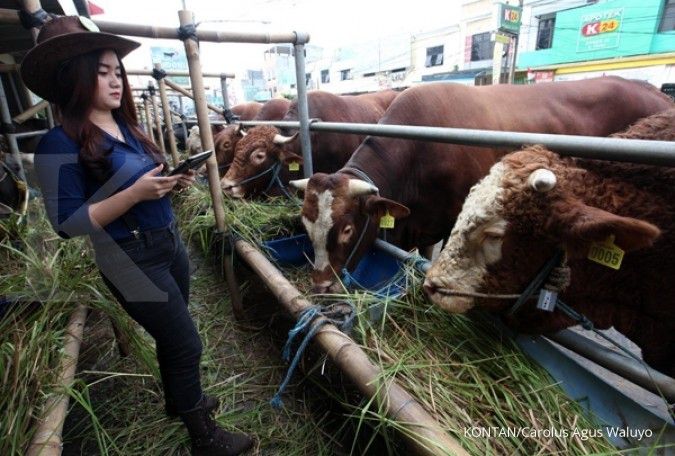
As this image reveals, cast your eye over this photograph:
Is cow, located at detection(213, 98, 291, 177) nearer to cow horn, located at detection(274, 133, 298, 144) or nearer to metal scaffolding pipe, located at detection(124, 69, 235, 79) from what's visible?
metal scaffolding pipe, located at detection(124, 69, 235, 79)

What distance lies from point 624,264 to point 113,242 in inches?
87.2

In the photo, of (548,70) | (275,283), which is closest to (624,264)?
(275,283)

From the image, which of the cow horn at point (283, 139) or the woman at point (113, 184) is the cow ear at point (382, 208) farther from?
the cow horn at point (283, 139)

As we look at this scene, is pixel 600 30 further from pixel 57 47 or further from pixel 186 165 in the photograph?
pixel 57 47

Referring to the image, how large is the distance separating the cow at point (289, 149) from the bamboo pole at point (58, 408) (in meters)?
2.93

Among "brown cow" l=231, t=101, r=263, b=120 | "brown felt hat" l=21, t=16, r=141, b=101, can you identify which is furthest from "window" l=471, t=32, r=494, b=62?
"brown felt hat" l=21, t=16, r=141, b=101

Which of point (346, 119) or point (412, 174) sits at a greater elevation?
point (346, 119)

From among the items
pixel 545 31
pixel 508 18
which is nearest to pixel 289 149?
pixel 508 18

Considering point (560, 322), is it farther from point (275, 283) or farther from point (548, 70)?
point (548, 70)

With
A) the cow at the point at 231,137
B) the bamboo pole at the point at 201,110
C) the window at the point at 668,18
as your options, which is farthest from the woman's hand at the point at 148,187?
the window at the point at 668,18

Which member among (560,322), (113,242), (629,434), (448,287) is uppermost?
(113,242)

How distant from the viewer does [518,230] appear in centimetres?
157

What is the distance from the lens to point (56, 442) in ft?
4.44

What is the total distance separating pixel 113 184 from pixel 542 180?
5.74 feet
